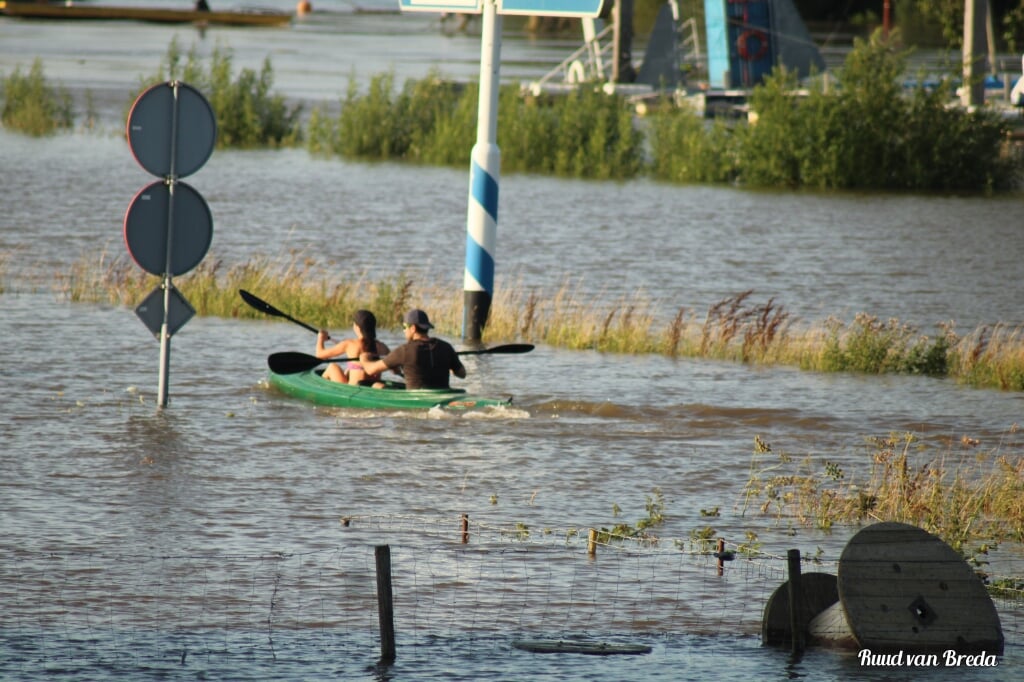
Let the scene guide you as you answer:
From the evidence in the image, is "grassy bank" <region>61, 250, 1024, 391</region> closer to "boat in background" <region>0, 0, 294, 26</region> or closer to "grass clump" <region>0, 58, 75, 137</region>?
"grass clump" <region>0, 58, 75, 137</region>

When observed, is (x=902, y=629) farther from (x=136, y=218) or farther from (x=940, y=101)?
(x=940, y=101)

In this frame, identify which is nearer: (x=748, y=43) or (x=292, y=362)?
(x=292, y=362)

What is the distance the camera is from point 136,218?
12953 mm

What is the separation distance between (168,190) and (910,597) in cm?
720

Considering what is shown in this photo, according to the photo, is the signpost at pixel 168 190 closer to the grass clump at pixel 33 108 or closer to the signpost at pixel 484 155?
the signpost at pixel 484 155

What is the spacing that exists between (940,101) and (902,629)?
29.1 m

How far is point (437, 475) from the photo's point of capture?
12.1m

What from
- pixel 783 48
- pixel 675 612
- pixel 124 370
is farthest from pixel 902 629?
pixel 783 48

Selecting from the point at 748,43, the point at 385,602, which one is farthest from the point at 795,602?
the point at 748,43

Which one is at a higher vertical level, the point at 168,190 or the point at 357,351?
the point at 168,190

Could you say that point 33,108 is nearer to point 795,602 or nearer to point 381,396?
point 381,396

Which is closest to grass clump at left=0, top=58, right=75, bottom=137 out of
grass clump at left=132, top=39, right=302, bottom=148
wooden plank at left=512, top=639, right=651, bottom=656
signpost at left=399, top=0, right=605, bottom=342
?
grass clump at left=132, top=39, right=302, bottom=148

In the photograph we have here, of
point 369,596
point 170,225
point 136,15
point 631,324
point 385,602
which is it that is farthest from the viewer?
point 136,15

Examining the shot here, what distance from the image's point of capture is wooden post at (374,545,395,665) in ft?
24.0
